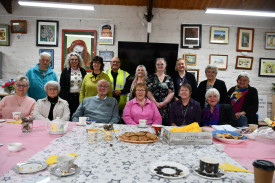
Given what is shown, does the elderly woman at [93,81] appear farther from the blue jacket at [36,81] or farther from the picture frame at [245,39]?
the picture frame at [245,39]

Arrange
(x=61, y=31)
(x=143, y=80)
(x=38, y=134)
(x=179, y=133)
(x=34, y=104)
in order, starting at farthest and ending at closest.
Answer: (x=61, y=31)
(x=143, y=80)
(x=34, y=104)
(x=38, y=134)
(x=179, y=133)

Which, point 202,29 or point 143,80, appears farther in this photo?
point 202,29

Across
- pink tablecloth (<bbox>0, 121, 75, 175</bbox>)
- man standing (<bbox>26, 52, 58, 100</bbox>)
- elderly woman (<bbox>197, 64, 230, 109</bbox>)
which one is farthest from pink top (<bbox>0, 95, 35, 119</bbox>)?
elderly woman (<bbox>197, 64, 230, 109</bbox>)

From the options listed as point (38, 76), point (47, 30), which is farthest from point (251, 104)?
point (47, 30)

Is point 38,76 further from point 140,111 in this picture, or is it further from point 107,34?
point 107,34

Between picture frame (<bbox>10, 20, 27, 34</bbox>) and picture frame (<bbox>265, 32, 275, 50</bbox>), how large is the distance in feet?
20.5

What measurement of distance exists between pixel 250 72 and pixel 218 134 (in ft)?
14.5

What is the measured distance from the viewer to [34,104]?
2775mm

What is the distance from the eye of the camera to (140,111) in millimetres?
2754

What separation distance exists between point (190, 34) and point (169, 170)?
15.6 ft

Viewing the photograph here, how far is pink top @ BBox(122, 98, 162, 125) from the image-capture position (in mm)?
2697

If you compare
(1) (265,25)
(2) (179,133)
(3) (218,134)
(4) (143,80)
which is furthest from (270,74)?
(2) (179,133)

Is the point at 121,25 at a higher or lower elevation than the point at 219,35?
higher

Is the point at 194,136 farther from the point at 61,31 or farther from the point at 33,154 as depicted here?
the point at 61,31
